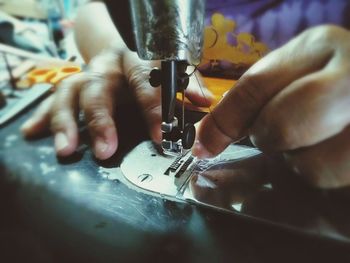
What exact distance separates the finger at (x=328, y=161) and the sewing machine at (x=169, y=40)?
17cm

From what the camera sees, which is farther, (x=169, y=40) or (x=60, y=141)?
(x=60, y=141)

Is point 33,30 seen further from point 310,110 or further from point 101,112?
point 310,110

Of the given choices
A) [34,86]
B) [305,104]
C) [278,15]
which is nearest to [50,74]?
[34,86]

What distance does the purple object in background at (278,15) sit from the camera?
1.69ft

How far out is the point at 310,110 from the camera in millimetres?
433

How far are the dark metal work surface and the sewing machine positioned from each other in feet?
0.38

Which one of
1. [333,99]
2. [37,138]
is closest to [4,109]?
[37,138]

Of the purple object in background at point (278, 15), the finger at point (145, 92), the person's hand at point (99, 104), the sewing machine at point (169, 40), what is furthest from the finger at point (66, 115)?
the purple object in background at point (278, 15)

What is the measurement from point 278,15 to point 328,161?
0.32 metres

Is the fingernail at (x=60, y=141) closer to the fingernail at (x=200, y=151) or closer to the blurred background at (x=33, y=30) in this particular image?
the fingernail at (x=200, y=151)

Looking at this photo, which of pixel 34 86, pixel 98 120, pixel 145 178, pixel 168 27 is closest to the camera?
pixel 168 27

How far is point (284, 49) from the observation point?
1.57ft

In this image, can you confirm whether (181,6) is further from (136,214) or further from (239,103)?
(136,214)

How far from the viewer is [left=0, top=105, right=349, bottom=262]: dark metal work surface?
430 mm
